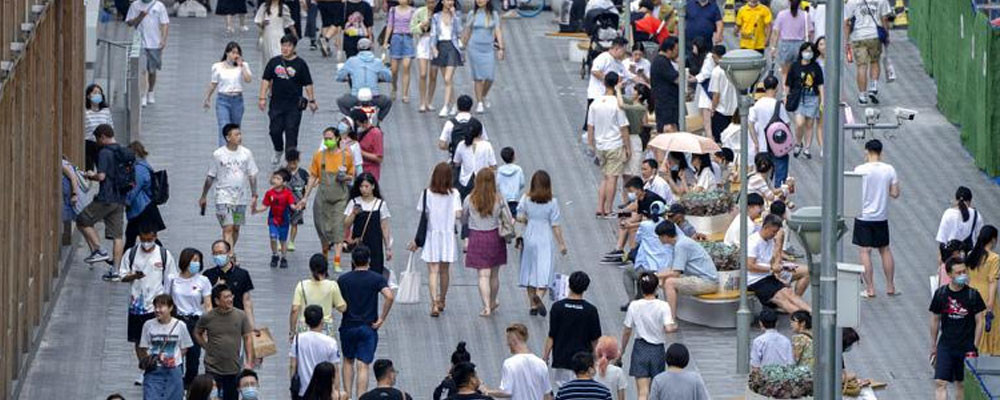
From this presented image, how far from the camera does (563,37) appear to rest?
44938 millimetres

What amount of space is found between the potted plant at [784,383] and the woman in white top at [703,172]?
6485mm

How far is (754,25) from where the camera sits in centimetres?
4138

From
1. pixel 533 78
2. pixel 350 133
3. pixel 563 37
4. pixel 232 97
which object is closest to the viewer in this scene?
pixel 350 133

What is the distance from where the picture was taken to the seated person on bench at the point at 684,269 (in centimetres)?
2845

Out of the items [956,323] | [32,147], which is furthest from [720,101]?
[32,147]

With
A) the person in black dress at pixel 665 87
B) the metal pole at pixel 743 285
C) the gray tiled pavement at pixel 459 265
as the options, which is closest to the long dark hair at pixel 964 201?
the gray tiled pavement at pixel 459 265

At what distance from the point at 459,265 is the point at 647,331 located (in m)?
5.97

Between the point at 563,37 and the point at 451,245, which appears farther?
the point at 563,37

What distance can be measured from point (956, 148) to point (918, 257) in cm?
628

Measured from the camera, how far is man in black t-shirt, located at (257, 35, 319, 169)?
34156mm

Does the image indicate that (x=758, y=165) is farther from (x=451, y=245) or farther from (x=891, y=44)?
(x=891, y=44)

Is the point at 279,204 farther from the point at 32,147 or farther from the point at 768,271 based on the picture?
the point at 768,271

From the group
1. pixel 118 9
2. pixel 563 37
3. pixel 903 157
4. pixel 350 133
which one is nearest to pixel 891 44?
pixel 563 37

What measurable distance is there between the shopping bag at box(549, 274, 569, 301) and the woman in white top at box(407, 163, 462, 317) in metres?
1.09
